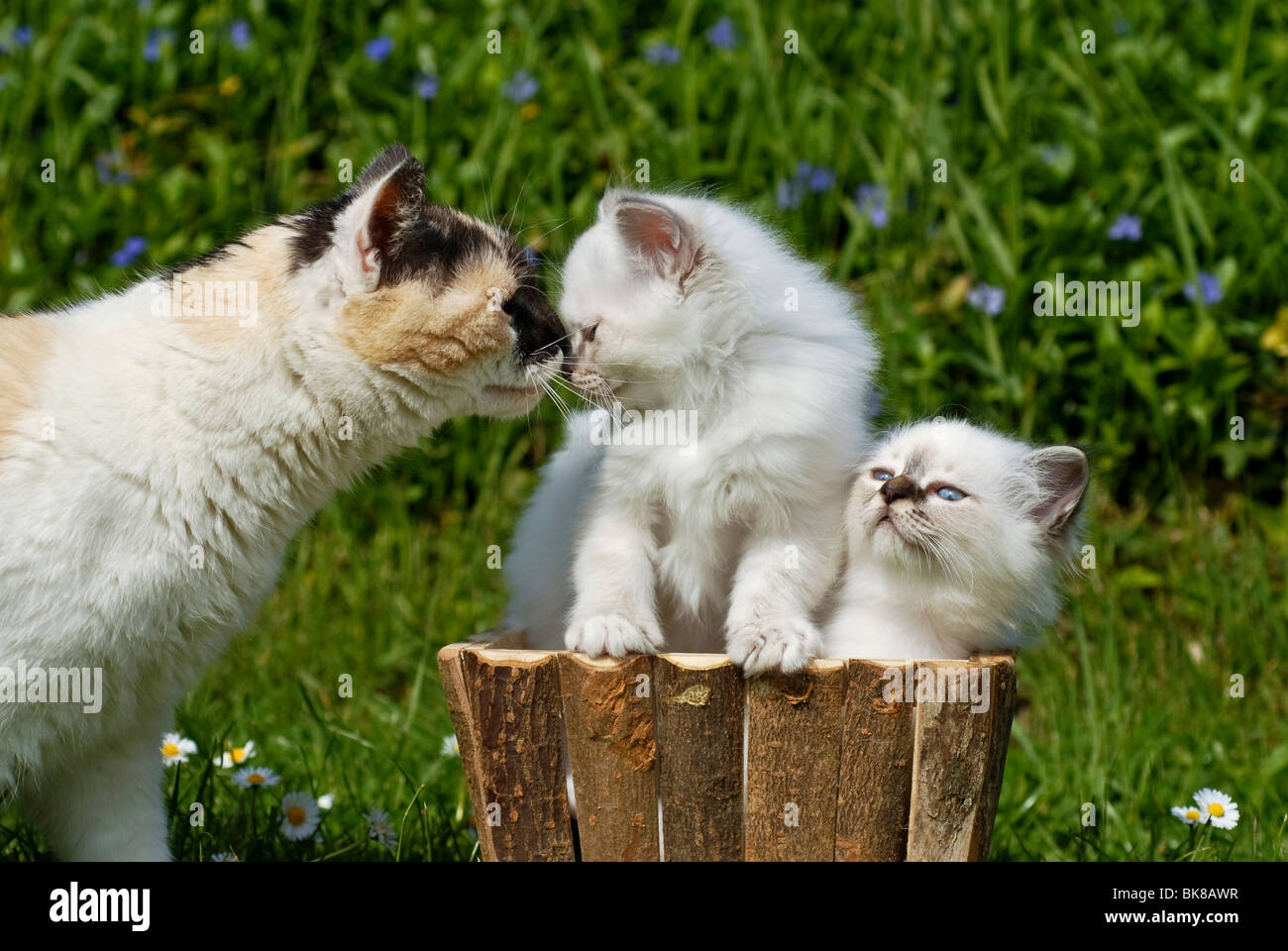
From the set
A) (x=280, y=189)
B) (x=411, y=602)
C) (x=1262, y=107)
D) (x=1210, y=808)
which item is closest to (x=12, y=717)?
(x=411, y=602)

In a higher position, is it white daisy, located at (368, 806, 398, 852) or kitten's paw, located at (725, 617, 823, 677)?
kitten's paw, located at (725, 617, 823, 677)

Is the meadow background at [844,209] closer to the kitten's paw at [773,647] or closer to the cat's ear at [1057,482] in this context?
the cat's ear at [1057,482]

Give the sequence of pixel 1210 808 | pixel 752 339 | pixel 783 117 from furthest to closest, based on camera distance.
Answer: pixel 783 117, pixel 1210 808, pixel 752 339

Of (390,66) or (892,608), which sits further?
(390,66)

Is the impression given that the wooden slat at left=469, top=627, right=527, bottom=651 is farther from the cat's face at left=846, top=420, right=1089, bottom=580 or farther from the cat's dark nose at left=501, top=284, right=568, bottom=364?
the cat's face at left=846, top=420, right=1089, bottom=580

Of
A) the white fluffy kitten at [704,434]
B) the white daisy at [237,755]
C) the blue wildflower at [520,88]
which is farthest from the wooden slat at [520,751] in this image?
the blue wildflower at [520,88]

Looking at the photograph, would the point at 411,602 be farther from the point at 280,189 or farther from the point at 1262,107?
the point at 1262,107

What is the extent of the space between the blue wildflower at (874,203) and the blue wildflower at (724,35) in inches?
33.9

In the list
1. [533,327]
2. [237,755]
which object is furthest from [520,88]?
[237,755]

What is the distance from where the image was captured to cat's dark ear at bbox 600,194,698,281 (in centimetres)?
285

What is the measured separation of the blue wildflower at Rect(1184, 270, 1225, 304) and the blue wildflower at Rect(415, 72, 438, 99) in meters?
3.07

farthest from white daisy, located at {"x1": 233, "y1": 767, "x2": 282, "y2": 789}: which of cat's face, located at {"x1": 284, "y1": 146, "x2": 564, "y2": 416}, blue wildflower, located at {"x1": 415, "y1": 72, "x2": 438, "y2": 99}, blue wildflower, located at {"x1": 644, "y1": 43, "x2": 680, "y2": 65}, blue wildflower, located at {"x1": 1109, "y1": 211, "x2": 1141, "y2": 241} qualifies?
blue wildflower, located at {"x1": 1109, "y1": 211, "x2": 1141, "y2": 241}

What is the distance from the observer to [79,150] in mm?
5527
